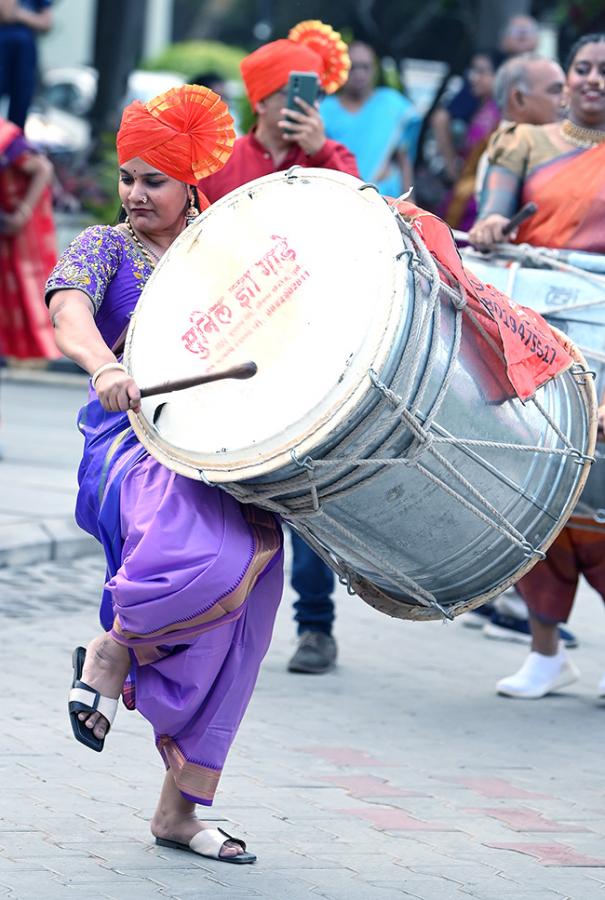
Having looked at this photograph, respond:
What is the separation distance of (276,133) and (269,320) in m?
2.28

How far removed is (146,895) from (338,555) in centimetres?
86

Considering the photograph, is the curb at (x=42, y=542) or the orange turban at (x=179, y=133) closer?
the orange turban at (x=179, y=133)

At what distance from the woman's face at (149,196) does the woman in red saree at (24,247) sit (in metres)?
5.16

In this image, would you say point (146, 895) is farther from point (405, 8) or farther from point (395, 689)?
point (405, 8)

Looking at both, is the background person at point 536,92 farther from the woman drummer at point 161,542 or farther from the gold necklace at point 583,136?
the woman drummer at point 161,542

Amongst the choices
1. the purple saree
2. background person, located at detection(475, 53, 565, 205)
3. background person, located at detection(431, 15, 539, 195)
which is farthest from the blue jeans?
background person, located at detection(431, 15, 539, 195)

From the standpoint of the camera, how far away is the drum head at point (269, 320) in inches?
148

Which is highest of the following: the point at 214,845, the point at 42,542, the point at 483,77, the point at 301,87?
the point at 301,87

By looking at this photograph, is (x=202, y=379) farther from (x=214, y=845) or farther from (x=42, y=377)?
(x=42, y=377)

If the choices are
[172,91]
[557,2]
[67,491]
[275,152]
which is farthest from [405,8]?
[172,91]

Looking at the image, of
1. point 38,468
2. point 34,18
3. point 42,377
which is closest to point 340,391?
point 38,468

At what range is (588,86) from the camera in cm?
588

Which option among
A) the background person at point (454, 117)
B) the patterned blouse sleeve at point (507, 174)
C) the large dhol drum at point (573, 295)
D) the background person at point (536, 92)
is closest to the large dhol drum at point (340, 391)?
the large dhol drum at point (573, 295)

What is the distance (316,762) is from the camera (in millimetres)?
5102
